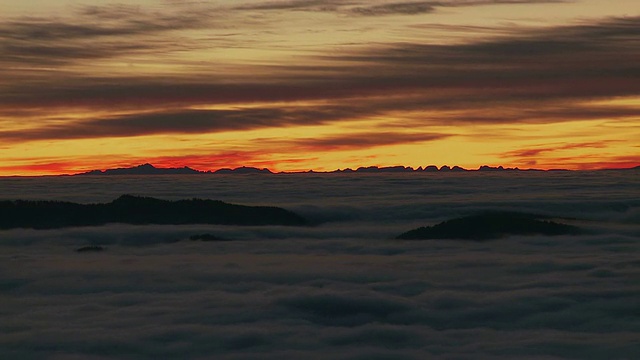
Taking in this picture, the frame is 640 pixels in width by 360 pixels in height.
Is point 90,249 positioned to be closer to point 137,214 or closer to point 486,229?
point 137,214

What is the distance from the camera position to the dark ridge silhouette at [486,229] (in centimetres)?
4409

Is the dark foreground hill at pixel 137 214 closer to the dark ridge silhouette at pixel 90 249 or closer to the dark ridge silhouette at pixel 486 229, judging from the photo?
the dark ridge silhouette at pixel 486 229

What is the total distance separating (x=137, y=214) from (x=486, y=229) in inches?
846

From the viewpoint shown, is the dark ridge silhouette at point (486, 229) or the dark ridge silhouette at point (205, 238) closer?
the dark ridge silhouette at point (205, 238)

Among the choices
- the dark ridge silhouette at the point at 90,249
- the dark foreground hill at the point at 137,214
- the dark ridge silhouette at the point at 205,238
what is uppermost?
the dark foreground hill at the point at 137,214

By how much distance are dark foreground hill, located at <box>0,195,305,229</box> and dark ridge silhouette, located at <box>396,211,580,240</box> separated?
11.4 m

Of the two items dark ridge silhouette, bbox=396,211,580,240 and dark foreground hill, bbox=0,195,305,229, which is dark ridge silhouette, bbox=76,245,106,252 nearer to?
dark foreground hill, bbox=0,195,305,229

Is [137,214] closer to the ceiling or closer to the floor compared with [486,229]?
closer to the ceiling

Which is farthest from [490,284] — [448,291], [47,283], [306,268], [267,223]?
[267,223]

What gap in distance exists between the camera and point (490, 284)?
2877cm

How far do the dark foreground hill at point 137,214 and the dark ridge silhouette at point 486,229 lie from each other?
11441 mm

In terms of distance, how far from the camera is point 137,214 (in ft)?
184

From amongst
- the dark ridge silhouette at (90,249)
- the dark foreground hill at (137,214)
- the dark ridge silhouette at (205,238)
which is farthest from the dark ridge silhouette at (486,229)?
the dark ridge silhouette at (90,249)

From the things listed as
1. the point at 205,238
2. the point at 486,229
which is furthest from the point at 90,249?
the point at 486,229
